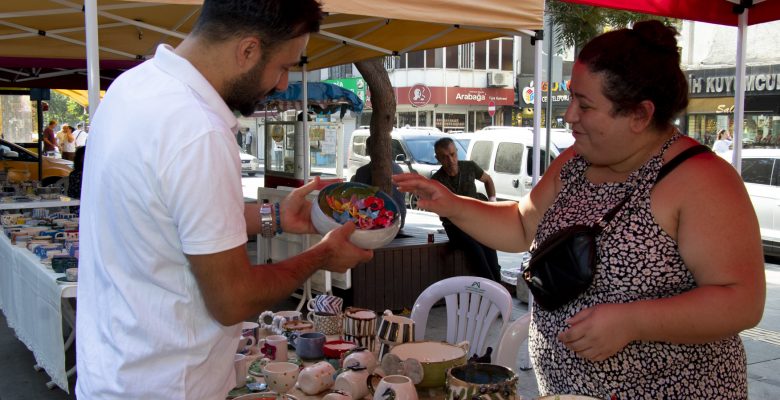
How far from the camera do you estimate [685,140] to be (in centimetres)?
169

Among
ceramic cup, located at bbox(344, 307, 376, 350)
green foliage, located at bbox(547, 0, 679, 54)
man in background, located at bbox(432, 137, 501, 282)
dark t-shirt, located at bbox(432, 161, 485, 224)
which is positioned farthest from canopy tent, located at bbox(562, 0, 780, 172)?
dark t-shirt, located at bbox(432, 161, 485, 224)

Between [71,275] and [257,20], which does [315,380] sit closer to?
[257,20]

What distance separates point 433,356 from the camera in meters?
2.03

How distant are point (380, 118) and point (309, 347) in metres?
5.47

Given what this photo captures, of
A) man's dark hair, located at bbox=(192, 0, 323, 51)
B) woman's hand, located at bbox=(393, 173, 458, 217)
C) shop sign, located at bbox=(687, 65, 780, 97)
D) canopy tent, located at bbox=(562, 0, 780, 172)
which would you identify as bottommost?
woman's hand, located at bbox=(393, 173, 458, 217)

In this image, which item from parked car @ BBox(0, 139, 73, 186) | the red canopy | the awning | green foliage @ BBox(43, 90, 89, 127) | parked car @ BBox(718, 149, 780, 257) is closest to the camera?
the red canopy

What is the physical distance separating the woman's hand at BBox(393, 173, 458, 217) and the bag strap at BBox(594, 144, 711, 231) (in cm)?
61

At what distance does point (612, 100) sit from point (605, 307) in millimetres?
486

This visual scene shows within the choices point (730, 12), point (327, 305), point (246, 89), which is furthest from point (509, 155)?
point (246, 89)

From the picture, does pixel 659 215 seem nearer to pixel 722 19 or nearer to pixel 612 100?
pixel 612 100

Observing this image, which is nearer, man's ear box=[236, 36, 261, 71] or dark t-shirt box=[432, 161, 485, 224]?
man's ear box=[236, 36, 261, 71]

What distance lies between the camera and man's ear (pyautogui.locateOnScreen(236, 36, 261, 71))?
127 cm

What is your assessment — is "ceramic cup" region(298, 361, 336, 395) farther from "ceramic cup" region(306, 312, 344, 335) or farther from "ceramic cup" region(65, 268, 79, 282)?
"ceramic cup" region(65, 268, 79, 282)

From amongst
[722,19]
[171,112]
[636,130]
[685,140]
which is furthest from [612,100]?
[722,19]
